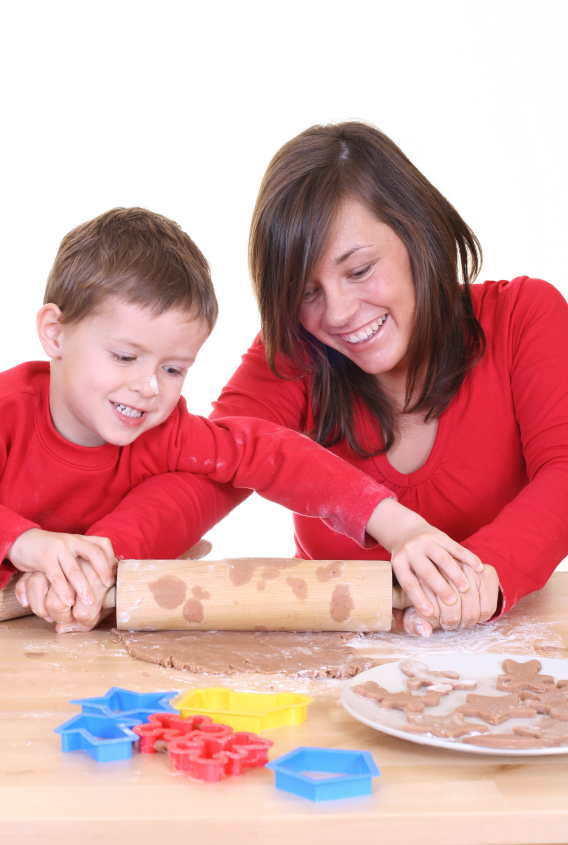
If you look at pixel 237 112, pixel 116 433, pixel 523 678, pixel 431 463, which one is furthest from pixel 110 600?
pixel 237 112

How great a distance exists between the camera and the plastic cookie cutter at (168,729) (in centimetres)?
65

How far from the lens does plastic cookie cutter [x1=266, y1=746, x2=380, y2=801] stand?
575 mm

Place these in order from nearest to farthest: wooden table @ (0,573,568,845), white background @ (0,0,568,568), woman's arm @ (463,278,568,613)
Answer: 1. wooden table @ (0,573,568,845)
2. woman's arm @ (463,278,568,613)
3. white background @ (0,0,568,568)

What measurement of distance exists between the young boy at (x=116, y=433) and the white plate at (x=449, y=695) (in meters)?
0.20

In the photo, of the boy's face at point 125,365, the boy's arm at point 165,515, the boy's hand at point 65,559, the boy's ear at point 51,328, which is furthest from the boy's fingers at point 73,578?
the boy's ear at point 51,328

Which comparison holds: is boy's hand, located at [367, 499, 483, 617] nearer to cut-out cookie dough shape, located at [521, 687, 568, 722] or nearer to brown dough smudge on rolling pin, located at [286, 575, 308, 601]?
brown dough smudge on rolling pin, located at [286, 575, 308, 601]

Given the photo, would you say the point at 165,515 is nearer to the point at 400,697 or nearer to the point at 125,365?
the point at 125,365

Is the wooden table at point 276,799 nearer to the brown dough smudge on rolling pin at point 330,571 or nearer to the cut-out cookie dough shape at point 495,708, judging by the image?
the cut-out cookie dough shape at point 495,708

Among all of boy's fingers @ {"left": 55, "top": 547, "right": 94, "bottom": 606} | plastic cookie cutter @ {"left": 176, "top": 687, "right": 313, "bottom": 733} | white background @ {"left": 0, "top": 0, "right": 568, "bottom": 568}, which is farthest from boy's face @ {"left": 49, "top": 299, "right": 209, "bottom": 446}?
white background @ {"left": 0, "top": 0, "right": 568, "bottom": 568}

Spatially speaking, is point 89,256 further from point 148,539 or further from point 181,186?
point 181,186

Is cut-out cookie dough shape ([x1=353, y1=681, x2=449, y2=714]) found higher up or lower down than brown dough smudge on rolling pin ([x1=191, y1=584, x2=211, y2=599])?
lower down

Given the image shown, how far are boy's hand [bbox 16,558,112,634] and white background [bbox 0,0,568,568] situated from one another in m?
3.16

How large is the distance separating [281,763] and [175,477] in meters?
0.76

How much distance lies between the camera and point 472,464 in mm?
1459
